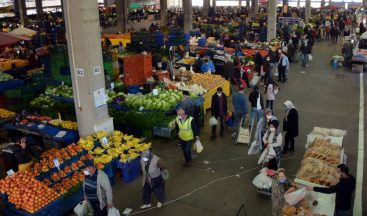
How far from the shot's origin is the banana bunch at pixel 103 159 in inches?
332

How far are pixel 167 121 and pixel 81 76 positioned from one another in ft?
9.21

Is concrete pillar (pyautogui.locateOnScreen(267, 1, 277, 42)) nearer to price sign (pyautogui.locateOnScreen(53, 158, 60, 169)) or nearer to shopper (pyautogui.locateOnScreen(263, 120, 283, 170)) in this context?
shopper (pyautogui.locateOnScreen(263, 120, 283, 170))

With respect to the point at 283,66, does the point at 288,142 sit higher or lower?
lower

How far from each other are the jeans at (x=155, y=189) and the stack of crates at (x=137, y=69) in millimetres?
6475

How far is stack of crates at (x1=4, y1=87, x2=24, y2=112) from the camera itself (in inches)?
526

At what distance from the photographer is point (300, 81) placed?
57.9 feet

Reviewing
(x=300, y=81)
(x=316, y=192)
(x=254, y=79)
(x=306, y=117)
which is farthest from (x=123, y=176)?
(x=300, y=81)

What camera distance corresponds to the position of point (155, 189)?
7.54 meters

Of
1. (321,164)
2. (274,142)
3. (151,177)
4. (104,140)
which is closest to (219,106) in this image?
(274,142)

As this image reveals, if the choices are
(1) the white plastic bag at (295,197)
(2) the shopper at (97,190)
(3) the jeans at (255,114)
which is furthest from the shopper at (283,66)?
(2) the shopper at (97,190)

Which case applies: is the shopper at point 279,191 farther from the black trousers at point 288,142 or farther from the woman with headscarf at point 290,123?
the black trousers at point 288,142

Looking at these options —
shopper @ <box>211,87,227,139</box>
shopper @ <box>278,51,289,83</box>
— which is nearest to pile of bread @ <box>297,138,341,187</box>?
shopper @ <box>211,87,227,139</box>

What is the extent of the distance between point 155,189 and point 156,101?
4.00m

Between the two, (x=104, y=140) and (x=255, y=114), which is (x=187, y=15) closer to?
(x=255, y=114)
